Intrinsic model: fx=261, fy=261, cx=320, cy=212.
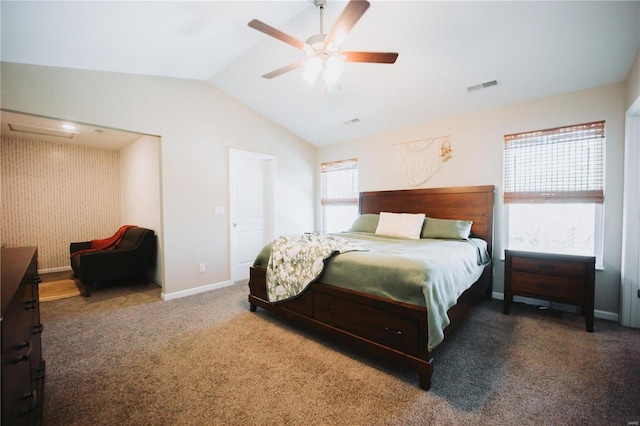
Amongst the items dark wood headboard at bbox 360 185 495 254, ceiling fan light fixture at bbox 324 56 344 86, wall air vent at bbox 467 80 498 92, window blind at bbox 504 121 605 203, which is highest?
wall air vent at bbox 467 80 498 92

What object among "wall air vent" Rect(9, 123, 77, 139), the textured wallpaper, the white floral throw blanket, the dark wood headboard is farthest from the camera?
the textured wallpaper

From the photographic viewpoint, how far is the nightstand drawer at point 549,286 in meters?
2.47

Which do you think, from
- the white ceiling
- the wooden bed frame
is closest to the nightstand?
Result: the wooden bed frame

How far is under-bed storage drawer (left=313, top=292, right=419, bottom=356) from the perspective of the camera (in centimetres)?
177

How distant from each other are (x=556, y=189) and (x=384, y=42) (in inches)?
98.6

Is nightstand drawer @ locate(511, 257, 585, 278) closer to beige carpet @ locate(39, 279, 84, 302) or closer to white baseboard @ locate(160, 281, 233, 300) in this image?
white baseboard @ locate(160, 281, 233, 300)

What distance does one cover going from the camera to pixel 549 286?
8.50 feet

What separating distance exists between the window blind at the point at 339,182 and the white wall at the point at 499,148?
18 cm

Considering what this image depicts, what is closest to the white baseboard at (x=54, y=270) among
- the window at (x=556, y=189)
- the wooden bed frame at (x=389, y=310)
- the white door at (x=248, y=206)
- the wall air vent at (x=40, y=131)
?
the wall air vent at (x=40, y=131)

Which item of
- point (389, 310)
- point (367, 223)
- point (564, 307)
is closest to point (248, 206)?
point (367, 223)

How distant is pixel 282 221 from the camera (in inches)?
187

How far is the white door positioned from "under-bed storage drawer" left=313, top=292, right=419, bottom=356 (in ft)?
7.43

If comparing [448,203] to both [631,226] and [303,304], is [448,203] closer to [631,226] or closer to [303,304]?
[631,226]

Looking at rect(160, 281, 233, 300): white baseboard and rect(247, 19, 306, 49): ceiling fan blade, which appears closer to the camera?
rect(247, 19, 306, 49): ceiling fan blade
